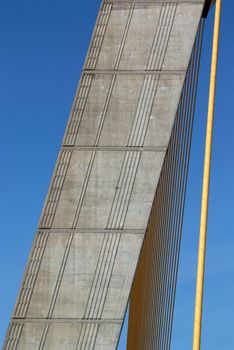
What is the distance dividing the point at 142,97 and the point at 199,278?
3.23m

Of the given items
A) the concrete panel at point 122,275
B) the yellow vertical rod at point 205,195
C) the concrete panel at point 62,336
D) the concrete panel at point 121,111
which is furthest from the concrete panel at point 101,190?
the concrete panel at point 62,336

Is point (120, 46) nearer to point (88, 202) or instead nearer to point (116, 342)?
point (88, 202)

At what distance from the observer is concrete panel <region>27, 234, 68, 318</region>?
15.8 metres

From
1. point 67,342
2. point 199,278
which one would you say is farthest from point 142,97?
point 67,342

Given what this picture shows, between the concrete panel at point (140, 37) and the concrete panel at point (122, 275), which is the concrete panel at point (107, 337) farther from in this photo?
the concrete panel at point (140, 37)

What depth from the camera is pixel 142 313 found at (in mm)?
18328

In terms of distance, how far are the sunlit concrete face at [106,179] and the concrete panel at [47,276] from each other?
2cm

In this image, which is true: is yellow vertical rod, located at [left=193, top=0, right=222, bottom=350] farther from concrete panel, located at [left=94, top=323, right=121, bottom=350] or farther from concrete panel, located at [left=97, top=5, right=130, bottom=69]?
concrete panel, located at [left=97, top=5, right=130, bottom=69]

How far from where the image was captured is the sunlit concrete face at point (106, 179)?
1570 cm

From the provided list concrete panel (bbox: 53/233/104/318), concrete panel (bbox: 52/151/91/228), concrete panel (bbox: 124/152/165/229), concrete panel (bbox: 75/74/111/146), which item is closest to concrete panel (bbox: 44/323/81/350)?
concrete panel (bbox: 53/233/104/318)

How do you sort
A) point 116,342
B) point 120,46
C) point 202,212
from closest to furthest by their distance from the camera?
point 116,342 < point 202,212 < point 120,46

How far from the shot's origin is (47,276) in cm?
1598

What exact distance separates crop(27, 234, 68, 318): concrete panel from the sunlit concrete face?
16mm

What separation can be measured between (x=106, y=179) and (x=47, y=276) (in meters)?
1.87
